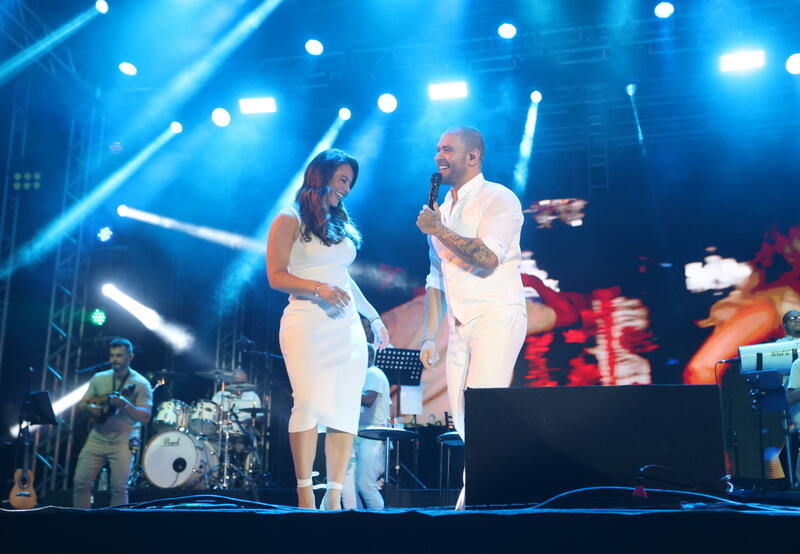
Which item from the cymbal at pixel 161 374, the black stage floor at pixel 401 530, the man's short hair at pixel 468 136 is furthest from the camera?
the cymbal at pixel 161 374

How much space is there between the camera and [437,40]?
9.75 meters

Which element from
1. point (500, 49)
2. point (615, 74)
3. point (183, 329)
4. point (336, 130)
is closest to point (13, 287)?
point (183, 329)

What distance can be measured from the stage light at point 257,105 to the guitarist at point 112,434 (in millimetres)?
4548

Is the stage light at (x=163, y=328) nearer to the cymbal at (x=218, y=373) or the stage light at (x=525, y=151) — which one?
the cymbal at (x=218, y=373)

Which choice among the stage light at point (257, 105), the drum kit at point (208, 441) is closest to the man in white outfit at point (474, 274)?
the drum kit at point (208, 441)

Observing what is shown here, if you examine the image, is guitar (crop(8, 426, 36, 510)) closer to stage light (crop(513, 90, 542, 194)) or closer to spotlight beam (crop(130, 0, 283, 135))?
spotlight beam (crop(130, 0, 283, 135))

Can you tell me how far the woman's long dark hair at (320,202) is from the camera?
4.03 m

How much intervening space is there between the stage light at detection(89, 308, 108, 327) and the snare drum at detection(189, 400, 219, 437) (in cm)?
186

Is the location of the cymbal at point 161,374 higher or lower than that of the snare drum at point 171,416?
higher

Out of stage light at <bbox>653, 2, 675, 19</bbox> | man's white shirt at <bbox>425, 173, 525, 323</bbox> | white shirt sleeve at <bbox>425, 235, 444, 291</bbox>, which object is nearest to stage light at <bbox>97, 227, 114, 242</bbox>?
stage light at <bbox>653, 2, 675, 19</bbox>

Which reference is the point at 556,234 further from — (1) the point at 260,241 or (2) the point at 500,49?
(1) the point at 260,241

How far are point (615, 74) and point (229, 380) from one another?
6.94 m

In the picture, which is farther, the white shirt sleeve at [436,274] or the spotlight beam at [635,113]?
the spotlight beam at [635,113]

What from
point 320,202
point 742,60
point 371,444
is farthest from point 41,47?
point 742,60
